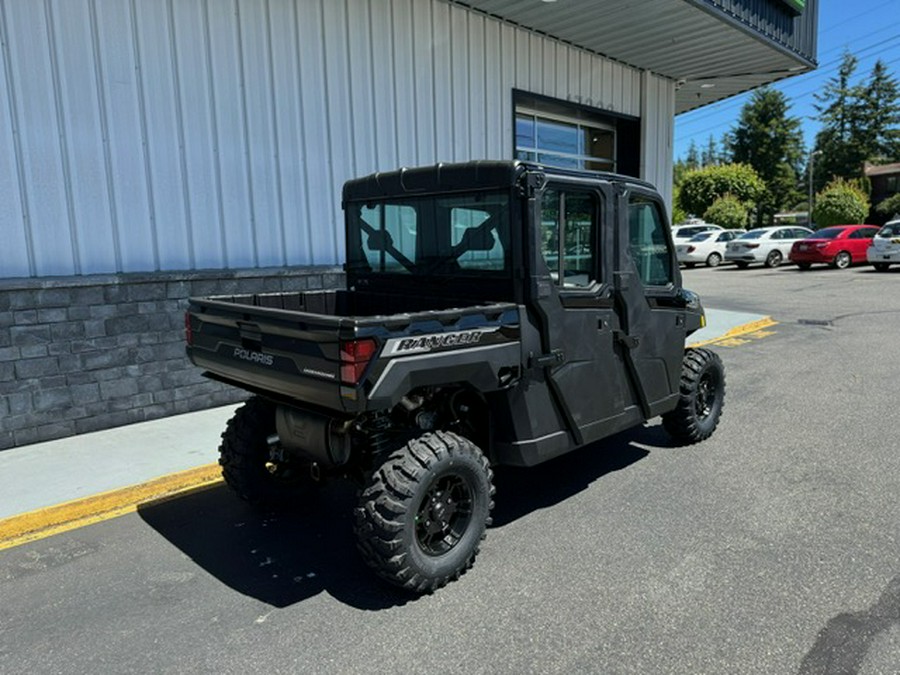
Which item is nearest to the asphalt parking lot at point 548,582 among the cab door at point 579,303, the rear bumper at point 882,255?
the cab door at point 579,303

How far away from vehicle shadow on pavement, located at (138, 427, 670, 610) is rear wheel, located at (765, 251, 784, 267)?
23.6m

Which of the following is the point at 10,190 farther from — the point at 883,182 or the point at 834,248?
the point at 883,182

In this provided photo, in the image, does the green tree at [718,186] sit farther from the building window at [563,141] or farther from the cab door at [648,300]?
the cab door at [648,300]

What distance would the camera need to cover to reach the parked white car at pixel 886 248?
2162 centimetres

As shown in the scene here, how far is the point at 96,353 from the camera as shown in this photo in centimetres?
618

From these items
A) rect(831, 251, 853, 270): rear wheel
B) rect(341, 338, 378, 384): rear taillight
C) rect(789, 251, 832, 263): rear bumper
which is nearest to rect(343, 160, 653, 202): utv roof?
rect(341, 338, 378, 384): rear taillight

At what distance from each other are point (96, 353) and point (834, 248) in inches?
983

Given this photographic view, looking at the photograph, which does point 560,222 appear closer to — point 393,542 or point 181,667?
point 393,542

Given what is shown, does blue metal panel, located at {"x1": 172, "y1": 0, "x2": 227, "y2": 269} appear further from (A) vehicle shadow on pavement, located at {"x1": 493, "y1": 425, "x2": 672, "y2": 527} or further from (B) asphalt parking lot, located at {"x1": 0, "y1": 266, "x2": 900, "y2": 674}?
(A) vehicle shadow on pavement, located at {"x1": 493, "y1": 425, "x2": 672, "y2": 527}

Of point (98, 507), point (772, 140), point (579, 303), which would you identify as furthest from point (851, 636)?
point (772, 140)

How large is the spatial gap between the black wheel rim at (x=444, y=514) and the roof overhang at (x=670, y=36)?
7874mm

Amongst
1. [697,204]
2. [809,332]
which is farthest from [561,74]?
[697,204]

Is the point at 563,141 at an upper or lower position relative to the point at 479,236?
upper

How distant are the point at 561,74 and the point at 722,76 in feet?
15.5
